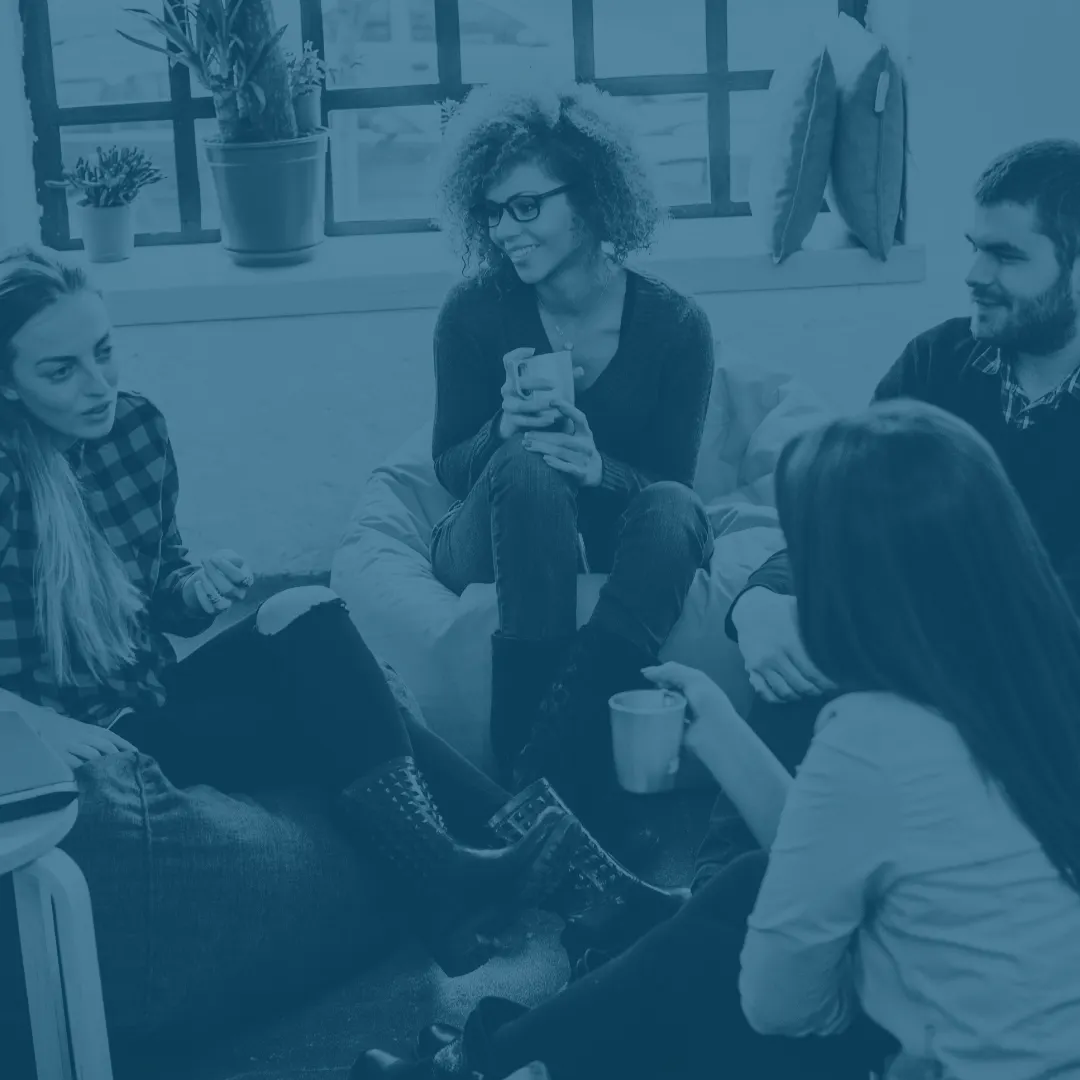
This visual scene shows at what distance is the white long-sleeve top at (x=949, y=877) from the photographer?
1.03m

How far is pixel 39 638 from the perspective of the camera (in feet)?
5.81

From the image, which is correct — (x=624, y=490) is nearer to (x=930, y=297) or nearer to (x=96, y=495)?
(x=96, y=495)

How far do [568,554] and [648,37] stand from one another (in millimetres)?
1789

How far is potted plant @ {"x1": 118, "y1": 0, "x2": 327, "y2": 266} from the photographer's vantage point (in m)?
3.04

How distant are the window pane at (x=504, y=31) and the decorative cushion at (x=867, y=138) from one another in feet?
2.16

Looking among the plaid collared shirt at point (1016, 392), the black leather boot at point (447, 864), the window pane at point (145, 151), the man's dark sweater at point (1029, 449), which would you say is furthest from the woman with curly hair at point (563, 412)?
the window pane at point (145, 151)

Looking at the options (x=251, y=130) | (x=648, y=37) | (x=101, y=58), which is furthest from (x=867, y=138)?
(x=101, y=58)

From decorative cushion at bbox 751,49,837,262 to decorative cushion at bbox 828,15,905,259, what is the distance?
0.04m

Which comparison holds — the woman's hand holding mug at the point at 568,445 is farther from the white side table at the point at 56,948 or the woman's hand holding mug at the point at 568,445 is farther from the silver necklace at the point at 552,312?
the white side table at the point at 56,948

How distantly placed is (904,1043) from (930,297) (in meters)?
2.33

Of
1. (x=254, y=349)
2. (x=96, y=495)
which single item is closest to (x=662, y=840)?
(x=96, y=495)

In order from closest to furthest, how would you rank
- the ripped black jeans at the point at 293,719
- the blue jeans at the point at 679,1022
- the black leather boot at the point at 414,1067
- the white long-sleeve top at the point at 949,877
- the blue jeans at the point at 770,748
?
the white long-sleeve top at the point at 949,877
the blue jeans at the point at 679,1022
the black leather boot at the point at 414,1067
the blue jeans at the point at 770,748
the ripped black jeans at the point at 293,719

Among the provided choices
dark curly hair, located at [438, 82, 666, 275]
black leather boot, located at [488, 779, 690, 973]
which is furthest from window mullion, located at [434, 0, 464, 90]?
black leather boot, located at [488, 779, 690, 973]

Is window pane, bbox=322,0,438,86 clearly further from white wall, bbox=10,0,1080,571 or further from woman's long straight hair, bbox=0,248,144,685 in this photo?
woman's long straight hair, bbox=0,248,144,685
